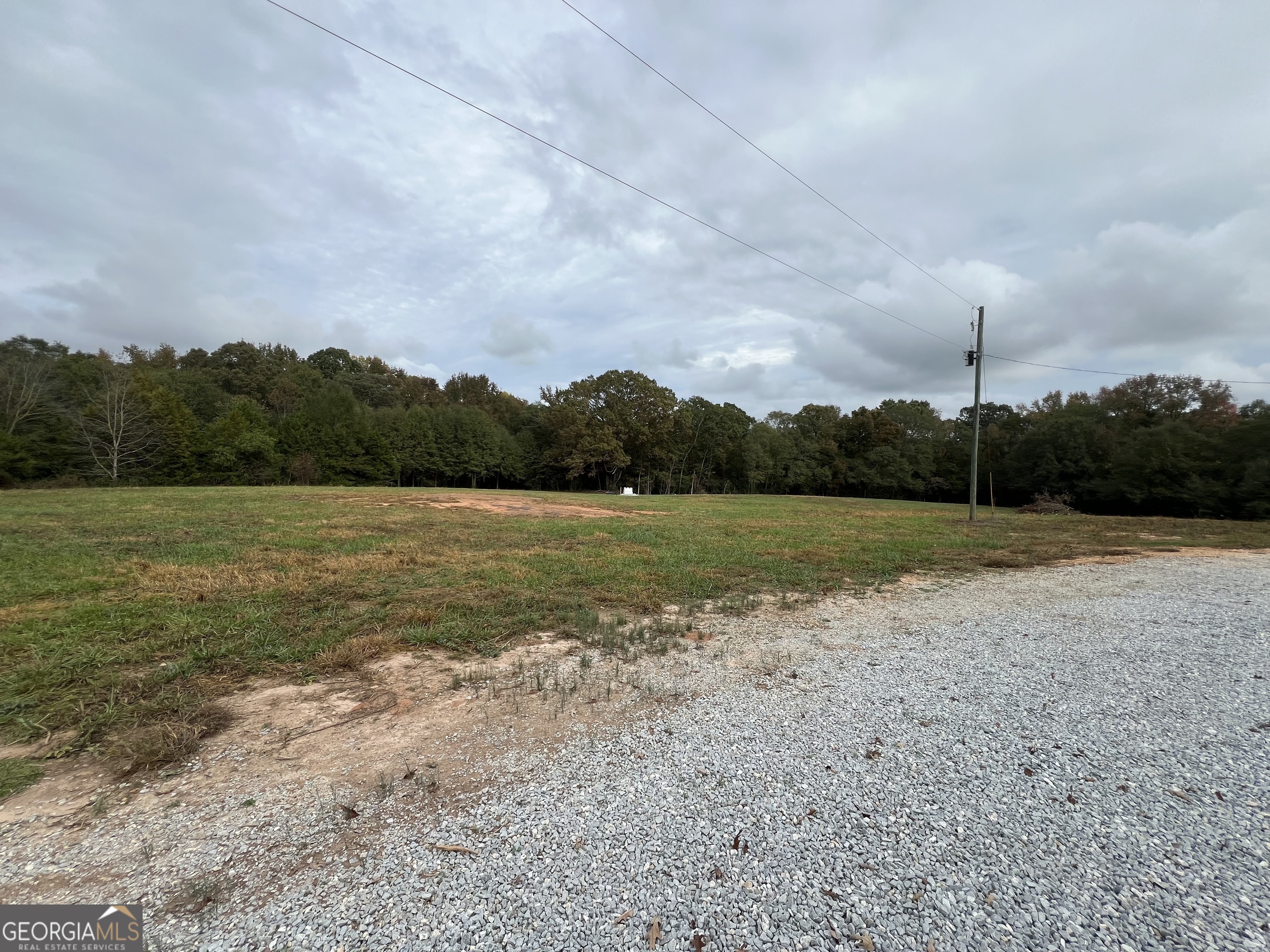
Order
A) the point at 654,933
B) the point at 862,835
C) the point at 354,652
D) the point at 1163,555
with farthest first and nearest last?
1. the point at 1163,555
2. the point at 354,652
3. the point at 862,835
4. the point at 654,933

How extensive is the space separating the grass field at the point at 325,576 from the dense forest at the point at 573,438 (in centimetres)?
2165

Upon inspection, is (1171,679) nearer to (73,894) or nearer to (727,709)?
(727,709)

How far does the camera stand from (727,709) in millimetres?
3631

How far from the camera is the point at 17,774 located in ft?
8.86

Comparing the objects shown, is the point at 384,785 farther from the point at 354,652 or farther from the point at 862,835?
the point at 862,835

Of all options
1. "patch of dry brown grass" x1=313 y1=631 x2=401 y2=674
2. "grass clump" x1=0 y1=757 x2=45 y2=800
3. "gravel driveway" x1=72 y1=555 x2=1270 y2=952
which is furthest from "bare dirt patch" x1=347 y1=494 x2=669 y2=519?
"gravel driveway" x1=72 y1=555 x2=1270 y2=952

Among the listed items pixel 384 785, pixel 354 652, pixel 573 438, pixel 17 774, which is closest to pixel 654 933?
pixel 384 785

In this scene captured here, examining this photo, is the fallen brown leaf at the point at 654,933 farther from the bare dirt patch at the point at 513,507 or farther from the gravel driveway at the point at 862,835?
the bare dirt patch at the point at 513,507

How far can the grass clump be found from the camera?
260 cm

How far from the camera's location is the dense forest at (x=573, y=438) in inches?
1342

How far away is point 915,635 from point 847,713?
2.46 meters

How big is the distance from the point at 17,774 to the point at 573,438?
49994 mm

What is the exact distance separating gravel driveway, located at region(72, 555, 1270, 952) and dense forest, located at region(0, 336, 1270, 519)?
36874 millimetres

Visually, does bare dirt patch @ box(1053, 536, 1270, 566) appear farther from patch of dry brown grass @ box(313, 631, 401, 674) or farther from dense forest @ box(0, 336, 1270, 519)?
dense forest @ box(0, 336, 1270, 519)
